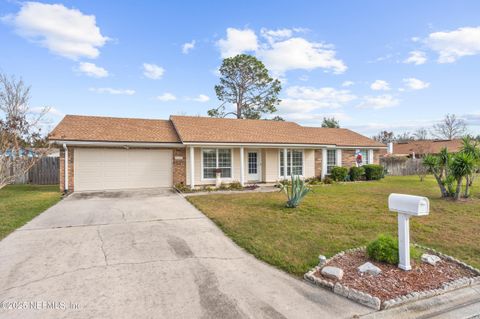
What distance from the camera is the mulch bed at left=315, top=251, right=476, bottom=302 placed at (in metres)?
3.41

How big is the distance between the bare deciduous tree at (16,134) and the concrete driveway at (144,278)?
7.78 m

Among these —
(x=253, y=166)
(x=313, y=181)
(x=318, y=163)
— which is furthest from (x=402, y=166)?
(x=253, y=166)

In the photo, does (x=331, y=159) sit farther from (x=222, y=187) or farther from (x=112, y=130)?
(x=112, y=130)

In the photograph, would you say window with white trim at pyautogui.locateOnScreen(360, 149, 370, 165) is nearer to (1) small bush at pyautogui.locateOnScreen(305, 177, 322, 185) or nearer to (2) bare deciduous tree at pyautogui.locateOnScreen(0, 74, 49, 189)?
(1) small bush at pyautogui.locateOnScreen(305, 177, 322, 185)

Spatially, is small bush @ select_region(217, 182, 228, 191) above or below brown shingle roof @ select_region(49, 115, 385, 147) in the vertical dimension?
below

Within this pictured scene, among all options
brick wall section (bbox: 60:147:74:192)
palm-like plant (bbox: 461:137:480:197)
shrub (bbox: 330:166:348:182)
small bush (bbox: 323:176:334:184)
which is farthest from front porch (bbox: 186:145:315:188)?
palm-like plant (bbox: 461:137:480:197)

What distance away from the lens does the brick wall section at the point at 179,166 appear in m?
14.3

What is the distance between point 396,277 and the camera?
12.1 feet

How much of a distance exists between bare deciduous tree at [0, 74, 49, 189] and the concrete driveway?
25.5 feet

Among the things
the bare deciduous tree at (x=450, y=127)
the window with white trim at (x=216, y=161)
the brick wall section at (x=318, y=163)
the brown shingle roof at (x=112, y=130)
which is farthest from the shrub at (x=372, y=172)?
the bare deciduous tree at (x=450, y=127)

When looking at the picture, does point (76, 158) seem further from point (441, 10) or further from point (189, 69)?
point (441, 10)

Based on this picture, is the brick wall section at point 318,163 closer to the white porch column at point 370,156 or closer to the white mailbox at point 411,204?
the white porch column at point 370,156

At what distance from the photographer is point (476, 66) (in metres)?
12.6

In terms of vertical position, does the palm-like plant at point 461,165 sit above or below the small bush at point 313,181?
above
